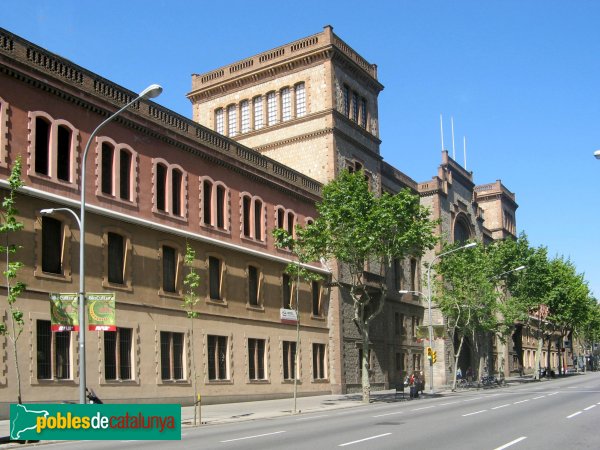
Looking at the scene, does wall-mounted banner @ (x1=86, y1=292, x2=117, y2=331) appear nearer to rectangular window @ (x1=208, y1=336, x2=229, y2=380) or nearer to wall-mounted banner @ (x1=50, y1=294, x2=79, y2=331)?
wall-mounted banner @ (x1=50, y1=294, x2=79, y2=331)

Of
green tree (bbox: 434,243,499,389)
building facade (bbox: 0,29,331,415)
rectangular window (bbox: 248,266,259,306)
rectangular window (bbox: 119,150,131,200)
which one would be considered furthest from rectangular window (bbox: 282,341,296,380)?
rectangular window (bbox: 119,150,131,200)

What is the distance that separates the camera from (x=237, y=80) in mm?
56594

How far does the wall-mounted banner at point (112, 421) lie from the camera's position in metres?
9.26

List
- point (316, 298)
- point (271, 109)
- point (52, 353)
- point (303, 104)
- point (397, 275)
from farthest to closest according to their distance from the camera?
point (397, 275)
point (271, 109)
point (303, 104)
point (316, 298)
point (52, 353)

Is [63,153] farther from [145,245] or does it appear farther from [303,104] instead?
[303,104]

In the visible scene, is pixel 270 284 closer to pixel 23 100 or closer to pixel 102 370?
pixel 102 370

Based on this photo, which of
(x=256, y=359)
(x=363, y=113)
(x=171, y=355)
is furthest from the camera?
(x=363, y=113)

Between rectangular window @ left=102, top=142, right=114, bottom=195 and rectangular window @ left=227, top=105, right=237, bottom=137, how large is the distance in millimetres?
23710

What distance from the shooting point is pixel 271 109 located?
5497cm

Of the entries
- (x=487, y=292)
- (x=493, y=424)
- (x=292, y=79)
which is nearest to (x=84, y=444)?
(x=493, y=424)

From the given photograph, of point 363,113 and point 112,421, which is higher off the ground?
point 363,113

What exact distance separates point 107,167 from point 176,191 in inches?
199

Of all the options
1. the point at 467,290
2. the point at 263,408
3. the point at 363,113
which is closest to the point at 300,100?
the point at 363,113

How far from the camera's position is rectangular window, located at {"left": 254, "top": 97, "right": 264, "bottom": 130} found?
2181 inches
